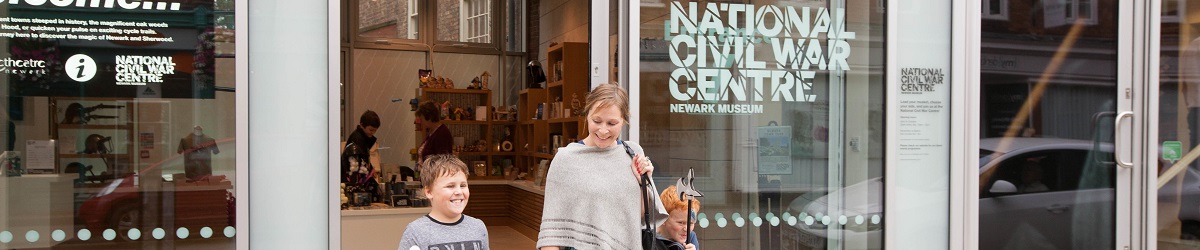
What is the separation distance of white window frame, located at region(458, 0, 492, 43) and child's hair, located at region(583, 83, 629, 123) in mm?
7522

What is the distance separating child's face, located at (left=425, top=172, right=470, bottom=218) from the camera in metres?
3.31

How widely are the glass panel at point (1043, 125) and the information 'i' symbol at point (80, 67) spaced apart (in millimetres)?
4188

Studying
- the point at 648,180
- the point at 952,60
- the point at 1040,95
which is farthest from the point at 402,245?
the point at 1040,95

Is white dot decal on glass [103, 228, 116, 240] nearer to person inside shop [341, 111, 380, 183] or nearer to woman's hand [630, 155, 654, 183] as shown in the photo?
woman's hand [630, 155, 654, 183]

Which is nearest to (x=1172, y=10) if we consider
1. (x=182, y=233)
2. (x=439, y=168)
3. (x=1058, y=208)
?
(x=1058, y=208)

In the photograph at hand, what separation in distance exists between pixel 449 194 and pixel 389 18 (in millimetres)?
7358

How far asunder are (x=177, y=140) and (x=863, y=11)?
130 inches

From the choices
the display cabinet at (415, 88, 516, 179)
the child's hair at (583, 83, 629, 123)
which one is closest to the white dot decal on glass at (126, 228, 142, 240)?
the child's hair at (583, 83, 629, 123)

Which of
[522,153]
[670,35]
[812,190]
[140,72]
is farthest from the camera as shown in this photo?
[522,153]

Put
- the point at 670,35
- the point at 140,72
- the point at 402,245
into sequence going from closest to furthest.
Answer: the point at 402,245 < the point at 140,72 < the point at 670,35

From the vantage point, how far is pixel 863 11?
5.15m

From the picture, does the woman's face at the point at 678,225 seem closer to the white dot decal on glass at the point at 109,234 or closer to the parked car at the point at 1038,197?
the parked car at the point at 1038,197

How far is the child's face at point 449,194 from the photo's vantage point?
3311 mm

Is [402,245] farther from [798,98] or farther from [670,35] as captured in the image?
[798,98]
